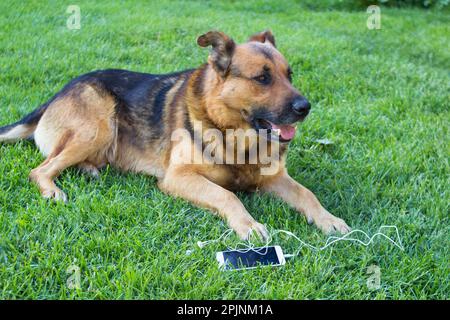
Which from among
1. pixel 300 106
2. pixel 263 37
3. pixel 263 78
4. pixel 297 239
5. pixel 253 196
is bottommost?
pixel 253 196

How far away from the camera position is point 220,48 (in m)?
3.71

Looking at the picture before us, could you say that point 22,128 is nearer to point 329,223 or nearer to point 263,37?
point 263,37

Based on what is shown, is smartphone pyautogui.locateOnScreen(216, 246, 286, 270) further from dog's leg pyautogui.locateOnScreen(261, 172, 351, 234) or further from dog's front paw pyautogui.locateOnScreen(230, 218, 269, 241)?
dog's leg pyautogui.locateOnScreen(261, 172, 351, 234)

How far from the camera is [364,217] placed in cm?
366

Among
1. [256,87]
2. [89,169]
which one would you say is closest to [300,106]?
[256,87]

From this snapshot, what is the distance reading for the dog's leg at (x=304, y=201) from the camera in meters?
3.40

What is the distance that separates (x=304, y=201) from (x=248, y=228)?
605 mm

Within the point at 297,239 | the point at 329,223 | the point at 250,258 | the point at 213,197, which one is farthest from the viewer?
the point at 213,197

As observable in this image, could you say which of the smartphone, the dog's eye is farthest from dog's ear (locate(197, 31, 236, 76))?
the smartphone

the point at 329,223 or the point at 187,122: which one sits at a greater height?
the point at 187,122

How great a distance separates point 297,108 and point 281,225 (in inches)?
32.1

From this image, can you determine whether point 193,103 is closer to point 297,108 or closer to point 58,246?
point 297,108

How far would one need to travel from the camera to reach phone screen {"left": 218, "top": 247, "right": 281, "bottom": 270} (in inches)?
114

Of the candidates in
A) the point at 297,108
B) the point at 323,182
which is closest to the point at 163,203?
the point at 297,108
